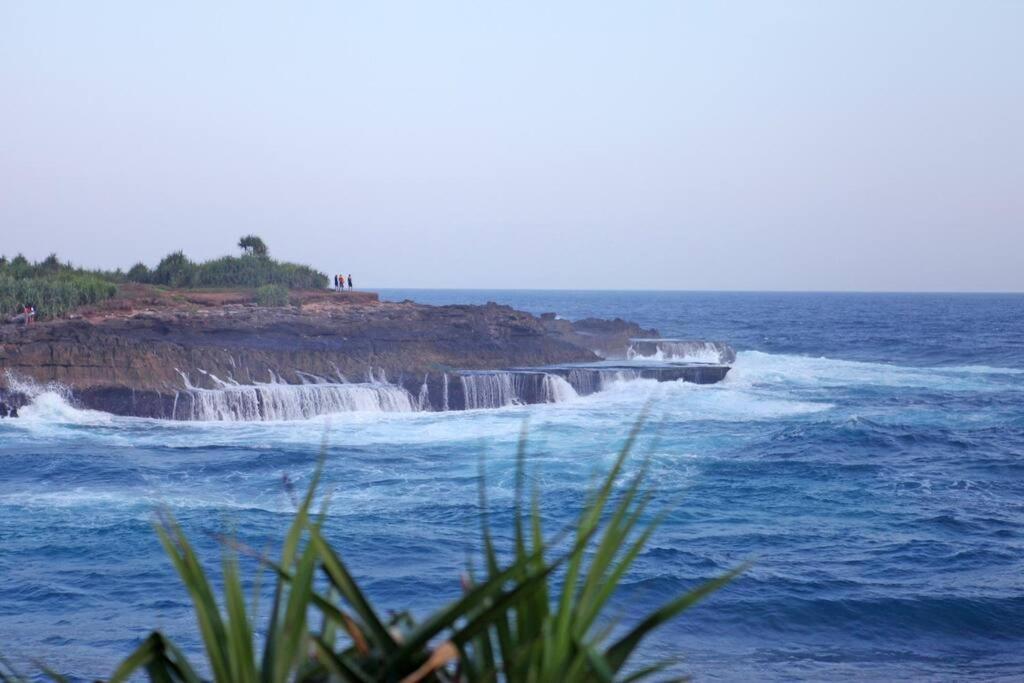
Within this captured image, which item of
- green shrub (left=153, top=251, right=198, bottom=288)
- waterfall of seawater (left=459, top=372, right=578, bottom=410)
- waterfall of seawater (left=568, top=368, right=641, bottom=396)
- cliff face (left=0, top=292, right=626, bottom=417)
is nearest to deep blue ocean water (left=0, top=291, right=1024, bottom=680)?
waterfall of seawater (left=568, top=368, right=641, bottom=396)

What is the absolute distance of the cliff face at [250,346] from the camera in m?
27.2

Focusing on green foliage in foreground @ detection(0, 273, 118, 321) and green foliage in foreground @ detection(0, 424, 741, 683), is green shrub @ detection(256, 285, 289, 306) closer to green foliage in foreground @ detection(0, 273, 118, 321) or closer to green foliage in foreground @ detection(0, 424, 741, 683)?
green foliage in foreground @ detection(0, 273, 118, 321)

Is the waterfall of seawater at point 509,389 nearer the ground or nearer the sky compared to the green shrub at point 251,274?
nearer the ground

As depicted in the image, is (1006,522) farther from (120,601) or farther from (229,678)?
(229,678)

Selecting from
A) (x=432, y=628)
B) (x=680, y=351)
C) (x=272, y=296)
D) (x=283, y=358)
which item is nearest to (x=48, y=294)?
(x=272, y=296)

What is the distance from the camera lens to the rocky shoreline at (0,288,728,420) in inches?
1070

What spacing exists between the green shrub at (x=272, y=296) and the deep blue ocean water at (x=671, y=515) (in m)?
11.4

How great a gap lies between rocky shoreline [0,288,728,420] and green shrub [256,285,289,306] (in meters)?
0.77

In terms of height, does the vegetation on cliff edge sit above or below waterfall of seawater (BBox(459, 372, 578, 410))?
above

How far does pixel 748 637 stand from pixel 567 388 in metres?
19.3

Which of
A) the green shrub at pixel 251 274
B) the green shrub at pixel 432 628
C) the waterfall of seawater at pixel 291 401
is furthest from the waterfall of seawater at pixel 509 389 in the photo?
the green shrub at pixel 432 628

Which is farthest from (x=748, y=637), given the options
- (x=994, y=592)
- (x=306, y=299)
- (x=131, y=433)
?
(x=306, y=299)

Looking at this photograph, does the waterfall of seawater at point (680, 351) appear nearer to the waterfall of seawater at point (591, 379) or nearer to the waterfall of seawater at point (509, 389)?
the waterfall of seawater at point (591, 379)

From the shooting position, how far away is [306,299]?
39.4 m
